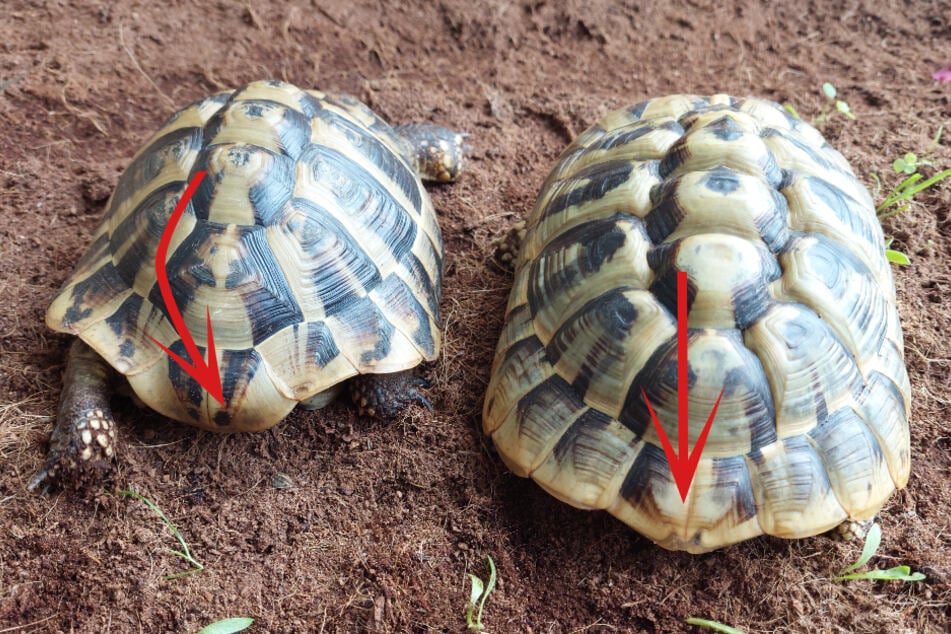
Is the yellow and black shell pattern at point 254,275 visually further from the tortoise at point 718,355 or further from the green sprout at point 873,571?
the green sprout at point 873,571

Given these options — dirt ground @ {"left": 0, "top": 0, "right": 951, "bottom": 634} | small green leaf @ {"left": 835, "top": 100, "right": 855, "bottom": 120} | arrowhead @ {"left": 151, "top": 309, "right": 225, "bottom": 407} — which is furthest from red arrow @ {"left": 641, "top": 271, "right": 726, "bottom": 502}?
small green leaf @ {"left": 835, "top": 100, "right": 855, "bottom": 120}

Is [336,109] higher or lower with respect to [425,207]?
higher

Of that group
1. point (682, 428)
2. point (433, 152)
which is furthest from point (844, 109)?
point (682, 428)

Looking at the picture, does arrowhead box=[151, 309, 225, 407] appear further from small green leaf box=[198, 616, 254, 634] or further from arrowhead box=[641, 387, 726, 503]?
arrowhead box=[641, 387, 726, 503]

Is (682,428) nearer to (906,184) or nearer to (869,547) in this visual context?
(869,547)

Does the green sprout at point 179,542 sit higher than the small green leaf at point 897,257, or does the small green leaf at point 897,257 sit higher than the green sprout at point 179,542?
the small green leaf at point 897,257

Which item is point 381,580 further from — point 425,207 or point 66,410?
point 425,207

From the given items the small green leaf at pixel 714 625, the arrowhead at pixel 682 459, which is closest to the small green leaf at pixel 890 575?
the small green leaf at pixel 714 625

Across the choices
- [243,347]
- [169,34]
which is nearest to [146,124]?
[169,34]
